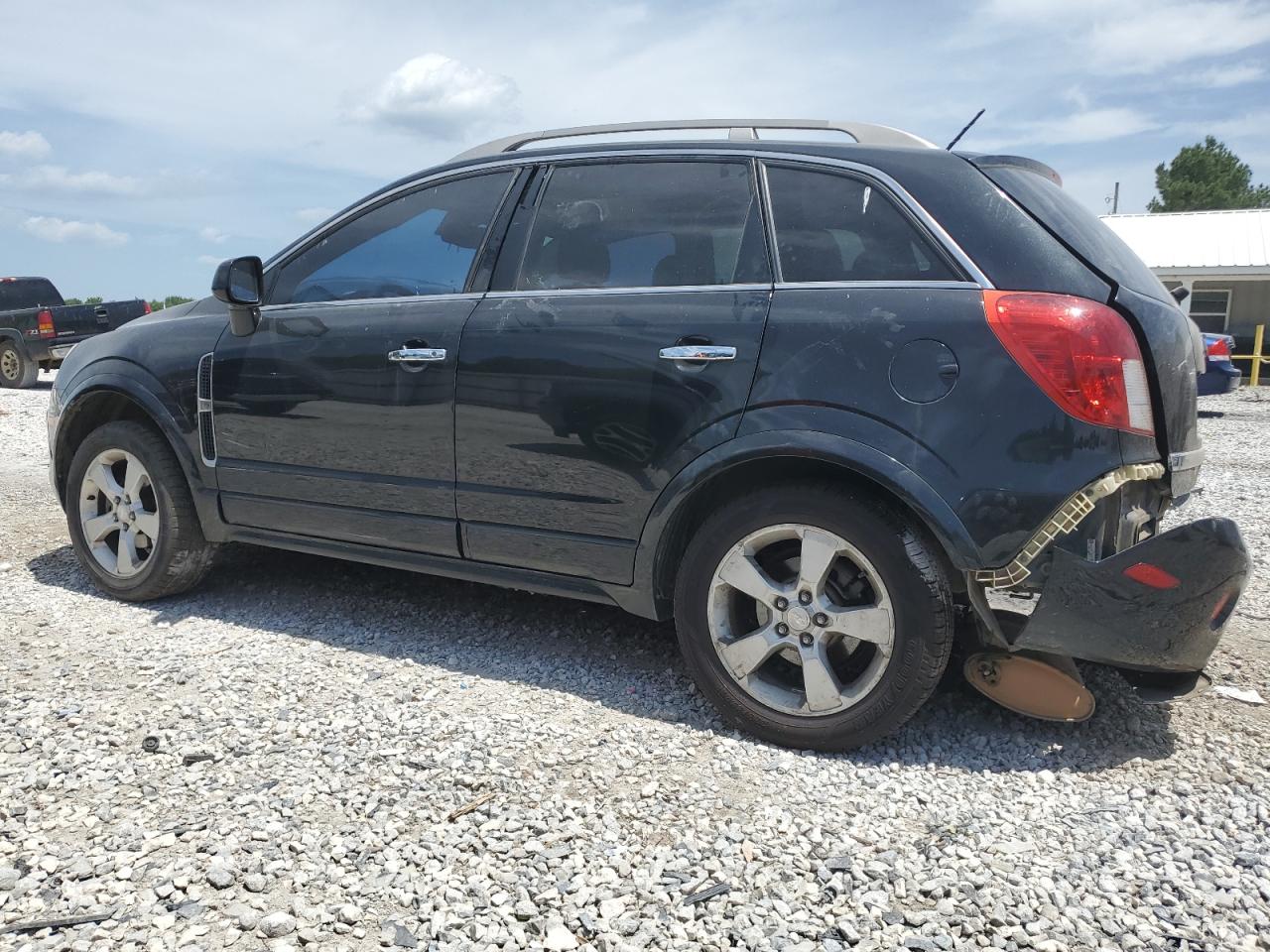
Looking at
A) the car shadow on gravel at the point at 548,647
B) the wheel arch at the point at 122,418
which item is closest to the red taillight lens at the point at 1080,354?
the car shadow on gravel at the point at 548,647

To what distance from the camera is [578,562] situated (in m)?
3.40

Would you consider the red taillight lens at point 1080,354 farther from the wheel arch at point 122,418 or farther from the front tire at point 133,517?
the front tire at point 133,517

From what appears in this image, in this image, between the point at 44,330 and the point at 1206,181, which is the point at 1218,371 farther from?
the point at 1206,181

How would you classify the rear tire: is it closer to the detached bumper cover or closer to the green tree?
the detached bumper cover

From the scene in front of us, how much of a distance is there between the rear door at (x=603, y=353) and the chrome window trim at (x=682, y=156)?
0.04 meters

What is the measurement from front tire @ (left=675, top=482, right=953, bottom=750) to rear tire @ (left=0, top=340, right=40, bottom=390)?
16284 millimetres

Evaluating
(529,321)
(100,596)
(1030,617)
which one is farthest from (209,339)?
(1030,617)

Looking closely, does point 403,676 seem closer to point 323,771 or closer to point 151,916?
point 323,771

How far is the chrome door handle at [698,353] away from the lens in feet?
10.0

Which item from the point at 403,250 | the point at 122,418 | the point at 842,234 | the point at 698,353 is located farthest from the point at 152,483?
the point at 842,234

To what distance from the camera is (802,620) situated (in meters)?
2.98

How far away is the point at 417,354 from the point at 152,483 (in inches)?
62.2

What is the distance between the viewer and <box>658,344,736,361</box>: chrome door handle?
3055mm

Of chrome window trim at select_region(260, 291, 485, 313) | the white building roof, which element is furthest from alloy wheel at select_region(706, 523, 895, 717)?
the white building roof
